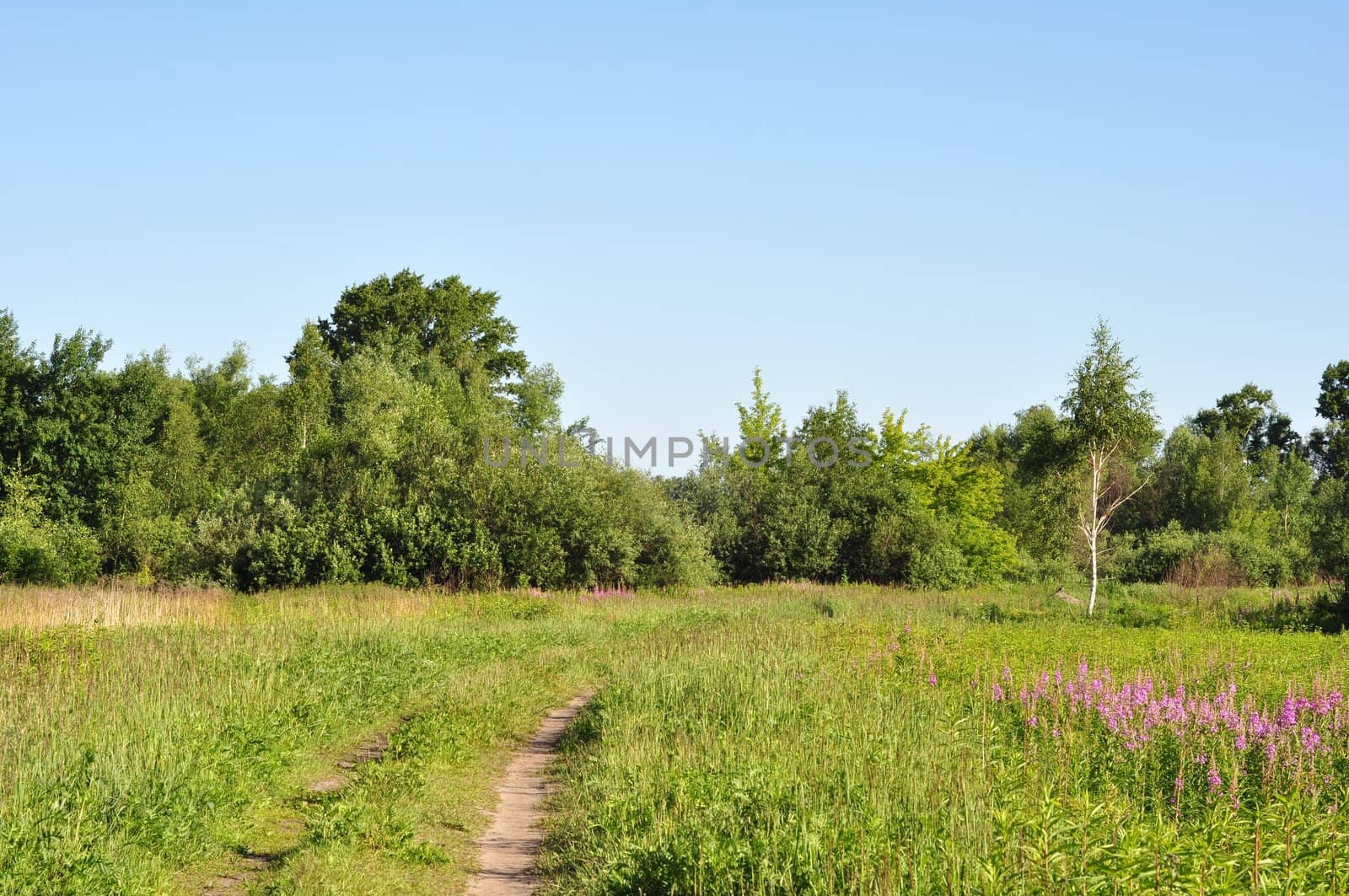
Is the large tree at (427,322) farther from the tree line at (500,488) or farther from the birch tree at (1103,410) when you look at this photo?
the birch tree at (1103,410)

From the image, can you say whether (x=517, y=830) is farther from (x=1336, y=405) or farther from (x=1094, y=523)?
(x=1336, y=405)

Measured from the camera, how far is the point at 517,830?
344 inches

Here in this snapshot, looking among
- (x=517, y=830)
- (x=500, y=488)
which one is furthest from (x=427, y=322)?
(x=517, y=830)

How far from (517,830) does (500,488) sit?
79.7 feet

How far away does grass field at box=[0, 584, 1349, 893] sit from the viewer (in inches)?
226

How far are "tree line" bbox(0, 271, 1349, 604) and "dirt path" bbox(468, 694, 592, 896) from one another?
1895cm

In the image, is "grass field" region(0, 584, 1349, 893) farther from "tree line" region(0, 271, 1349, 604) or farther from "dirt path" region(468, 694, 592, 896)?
"tree line" region(0, 271, 1349, 604)

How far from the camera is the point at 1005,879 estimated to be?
4.95m

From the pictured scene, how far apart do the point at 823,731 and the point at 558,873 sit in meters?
2.65

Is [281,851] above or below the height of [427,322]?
below

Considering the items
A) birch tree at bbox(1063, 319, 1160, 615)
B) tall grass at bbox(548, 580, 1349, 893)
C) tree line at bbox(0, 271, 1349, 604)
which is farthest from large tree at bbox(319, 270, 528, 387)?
tall grass at bbox(548, 580, 1349, 893)

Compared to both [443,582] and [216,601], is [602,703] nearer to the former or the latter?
[216,601]

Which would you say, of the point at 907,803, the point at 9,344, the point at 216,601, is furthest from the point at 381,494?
the point at 907,803

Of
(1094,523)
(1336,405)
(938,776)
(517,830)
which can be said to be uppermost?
(1336,405)
